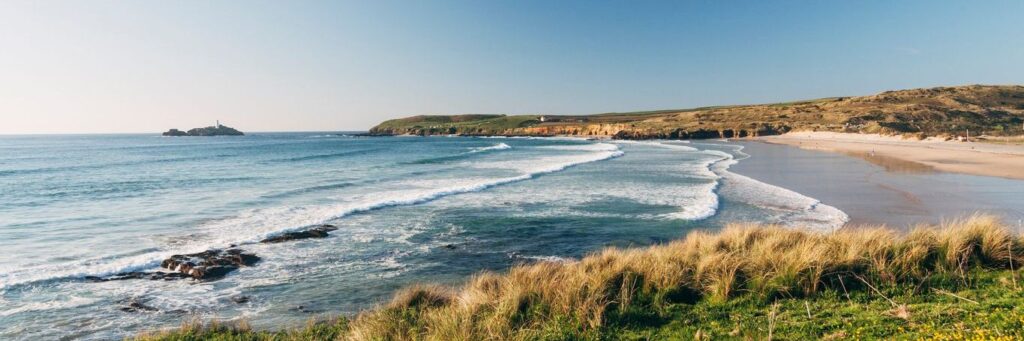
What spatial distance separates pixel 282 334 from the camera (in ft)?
23.5

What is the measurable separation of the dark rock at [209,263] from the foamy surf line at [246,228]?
1.80ft

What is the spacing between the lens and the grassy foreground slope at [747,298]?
5857mm

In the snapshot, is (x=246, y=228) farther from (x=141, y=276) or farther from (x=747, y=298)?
(x=747, y=298)

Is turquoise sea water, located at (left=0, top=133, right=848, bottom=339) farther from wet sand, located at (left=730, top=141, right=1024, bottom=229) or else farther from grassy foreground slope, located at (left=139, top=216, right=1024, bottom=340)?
grassy foreground slope, located at (left=139, top=216, right=1024, bottom=340)

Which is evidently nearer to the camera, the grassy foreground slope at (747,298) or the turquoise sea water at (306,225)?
the grassy foreground slope at (747,298)

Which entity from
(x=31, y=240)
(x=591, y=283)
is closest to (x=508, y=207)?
(x=591, y=283)

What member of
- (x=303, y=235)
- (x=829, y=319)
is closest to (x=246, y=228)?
(x=303, y=235)

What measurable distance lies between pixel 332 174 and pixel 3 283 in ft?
85.5

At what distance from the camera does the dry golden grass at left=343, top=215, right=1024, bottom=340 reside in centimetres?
659

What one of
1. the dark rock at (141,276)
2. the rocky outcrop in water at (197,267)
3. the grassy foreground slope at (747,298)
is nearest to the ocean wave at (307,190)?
the rocky outcrop in water at (197,267)

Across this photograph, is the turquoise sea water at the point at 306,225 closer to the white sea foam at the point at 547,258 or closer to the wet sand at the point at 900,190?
the white sea foam at the point at 547,258

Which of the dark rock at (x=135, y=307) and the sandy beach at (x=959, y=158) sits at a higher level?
the sandy beach at (x=959, y=158)

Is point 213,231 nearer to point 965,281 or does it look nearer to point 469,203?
point 469,203

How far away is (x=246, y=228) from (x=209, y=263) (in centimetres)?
481
